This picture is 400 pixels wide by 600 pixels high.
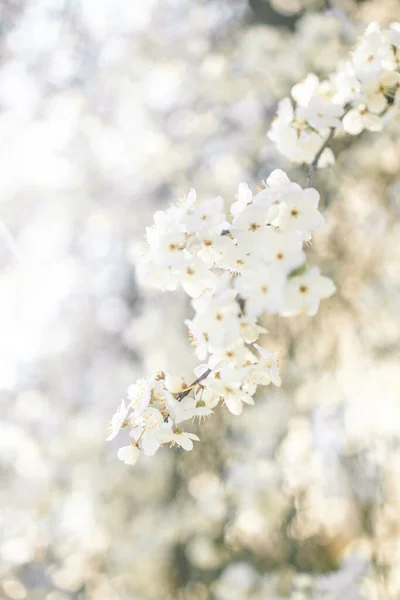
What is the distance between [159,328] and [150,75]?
1603 millimetres

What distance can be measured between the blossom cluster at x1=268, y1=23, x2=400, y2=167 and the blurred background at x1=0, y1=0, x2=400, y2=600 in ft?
4.85

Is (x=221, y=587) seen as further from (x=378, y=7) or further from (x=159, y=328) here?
(x=378, y=7)

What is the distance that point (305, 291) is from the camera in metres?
0.69

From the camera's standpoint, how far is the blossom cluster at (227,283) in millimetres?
689

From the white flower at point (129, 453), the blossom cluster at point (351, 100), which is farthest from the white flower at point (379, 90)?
the white flower at point (129, 453)

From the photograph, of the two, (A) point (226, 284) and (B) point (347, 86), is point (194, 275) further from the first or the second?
(B) point (347, 86)

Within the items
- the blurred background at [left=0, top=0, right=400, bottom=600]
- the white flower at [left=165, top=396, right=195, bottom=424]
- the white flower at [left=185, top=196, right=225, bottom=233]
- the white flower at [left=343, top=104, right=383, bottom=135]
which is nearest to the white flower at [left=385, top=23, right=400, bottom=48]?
the white flower at [left=343, top=104, right=383, bottom=135]

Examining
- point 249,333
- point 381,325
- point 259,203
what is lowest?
point 381,325

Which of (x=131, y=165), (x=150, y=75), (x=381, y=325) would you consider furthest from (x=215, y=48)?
(x=381, y=325)

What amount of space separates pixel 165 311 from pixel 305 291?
2.27m

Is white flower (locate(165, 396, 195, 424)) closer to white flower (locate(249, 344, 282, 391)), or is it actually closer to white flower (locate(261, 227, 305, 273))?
white flower (locate(249, 344, 282, 391))

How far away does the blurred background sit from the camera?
2.60m

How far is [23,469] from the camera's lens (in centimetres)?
294

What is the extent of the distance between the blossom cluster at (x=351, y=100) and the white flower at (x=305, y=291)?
1.45 ft
